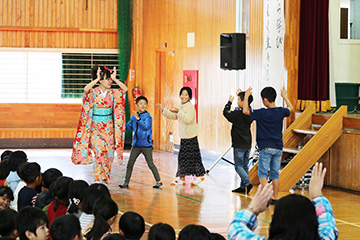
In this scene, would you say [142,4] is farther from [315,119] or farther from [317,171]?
[317,171]

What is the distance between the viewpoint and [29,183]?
4602mm

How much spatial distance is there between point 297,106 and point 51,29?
20.8 feet

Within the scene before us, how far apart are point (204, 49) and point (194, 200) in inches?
176

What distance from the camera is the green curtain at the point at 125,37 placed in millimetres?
13070

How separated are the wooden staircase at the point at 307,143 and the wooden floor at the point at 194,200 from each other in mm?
254

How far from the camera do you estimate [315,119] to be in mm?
8500

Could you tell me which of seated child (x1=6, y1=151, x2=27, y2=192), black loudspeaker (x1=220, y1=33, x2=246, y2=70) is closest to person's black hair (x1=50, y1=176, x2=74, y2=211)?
seated child (x1=6, y1=151, x2=27, y2=192)

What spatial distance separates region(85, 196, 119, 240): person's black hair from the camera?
3.36 m

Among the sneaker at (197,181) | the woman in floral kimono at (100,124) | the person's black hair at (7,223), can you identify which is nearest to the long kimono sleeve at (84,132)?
the woman in floral kimono at (100,124)

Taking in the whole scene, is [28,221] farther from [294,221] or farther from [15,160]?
[15,160]

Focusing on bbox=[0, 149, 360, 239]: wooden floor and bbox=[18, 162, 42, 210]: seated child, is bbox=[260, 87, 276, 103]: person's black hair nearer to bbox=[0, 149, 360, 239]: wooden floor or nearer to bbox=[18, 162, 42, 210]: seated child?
bbox=[0, 149, 360, 239]: wooden floor

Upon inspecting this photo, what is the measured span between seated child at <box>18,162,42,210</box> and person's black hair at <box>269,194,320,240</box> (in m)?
2.71

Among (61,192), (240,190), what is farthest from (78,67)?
(61,192)

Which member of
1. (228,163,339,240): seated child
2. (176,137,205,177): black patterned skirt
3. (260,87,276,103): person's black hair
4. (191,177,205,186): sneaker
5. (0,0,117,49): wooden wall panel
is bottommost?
(191,177,205,186): sneaker
